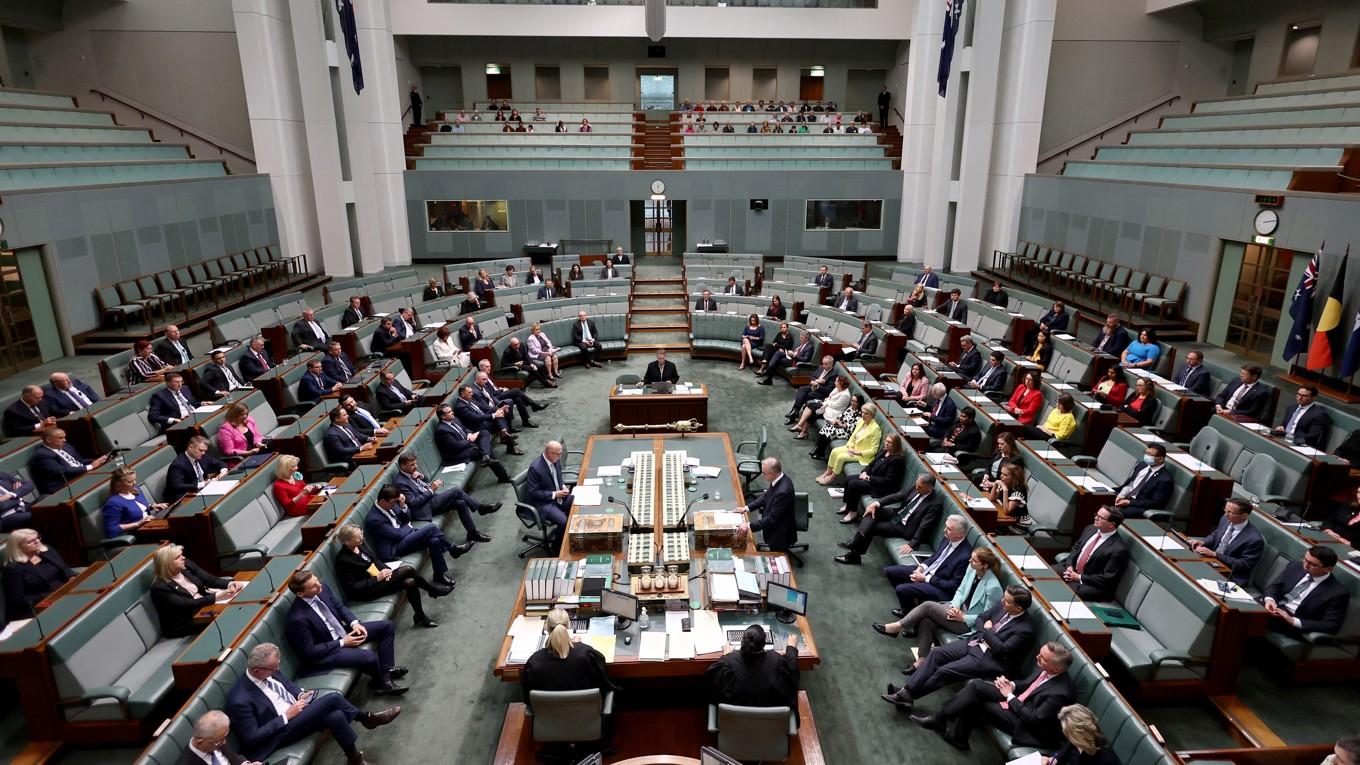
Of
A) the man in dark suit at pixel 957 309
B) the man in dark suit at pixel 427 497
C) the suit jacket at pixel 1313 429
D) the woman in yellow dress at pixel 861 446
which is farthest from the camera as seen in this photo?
the man in dark suit at pixel 957 309

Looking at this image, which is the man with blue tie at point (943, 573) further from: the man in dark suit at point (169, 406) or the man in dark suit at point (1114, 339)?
the man in dark suit at point (169, 406)

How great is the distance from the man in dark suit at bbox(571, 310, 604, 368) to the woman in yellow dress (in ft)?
20.0

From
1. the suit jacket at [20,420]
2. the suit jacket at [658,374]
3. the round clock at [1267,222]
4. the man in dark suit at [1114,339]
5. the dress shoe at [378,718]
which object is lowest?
the dress shoe at [378,718]

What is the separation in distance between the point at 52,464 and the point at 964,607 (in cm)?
852

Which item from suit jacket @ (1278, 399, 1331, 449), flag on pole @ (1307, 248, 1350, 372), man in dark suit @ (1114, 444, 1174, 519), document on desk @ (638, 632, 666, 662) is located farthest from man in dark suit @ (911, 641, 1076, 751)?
flag on pole @ (1307, 248, 1350, 372)

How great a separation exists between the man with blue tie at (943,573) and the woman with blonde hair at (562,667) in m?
2.90

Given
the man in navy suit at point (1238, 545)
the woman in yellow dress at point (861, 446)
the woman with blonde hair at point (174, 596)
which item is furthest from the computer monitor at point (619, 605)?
the man in navy suit at point (1238, 545)

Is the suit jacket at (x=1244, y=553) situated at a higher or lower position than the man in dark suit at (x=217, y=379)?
lower

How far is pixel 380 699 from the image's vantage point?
18.4ft

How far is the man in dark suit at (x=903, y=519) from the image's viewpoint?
22.8ft

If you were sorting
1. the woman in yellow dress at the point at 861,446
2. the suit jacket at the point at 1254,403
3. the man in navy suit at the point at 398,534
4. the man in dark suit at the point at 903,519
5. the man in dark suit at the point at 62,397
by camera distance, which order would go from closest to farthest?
the man in navy suit at the point at 398,534 < the man in dark suit at the point at 903,519 < the man in dark suit at the point at 62,397 < the woman in yellow dress at the point at 861,446 < the suit jacket at the point at 1254,403

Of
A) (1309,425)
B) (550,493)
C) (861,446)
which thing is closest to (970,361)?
(861,446)

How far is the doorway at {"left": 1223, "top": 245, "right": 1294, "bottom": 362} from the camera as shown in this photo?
40.8ft

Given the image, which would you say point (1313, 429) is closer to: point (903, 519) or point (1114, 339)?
point (1114, 339)
